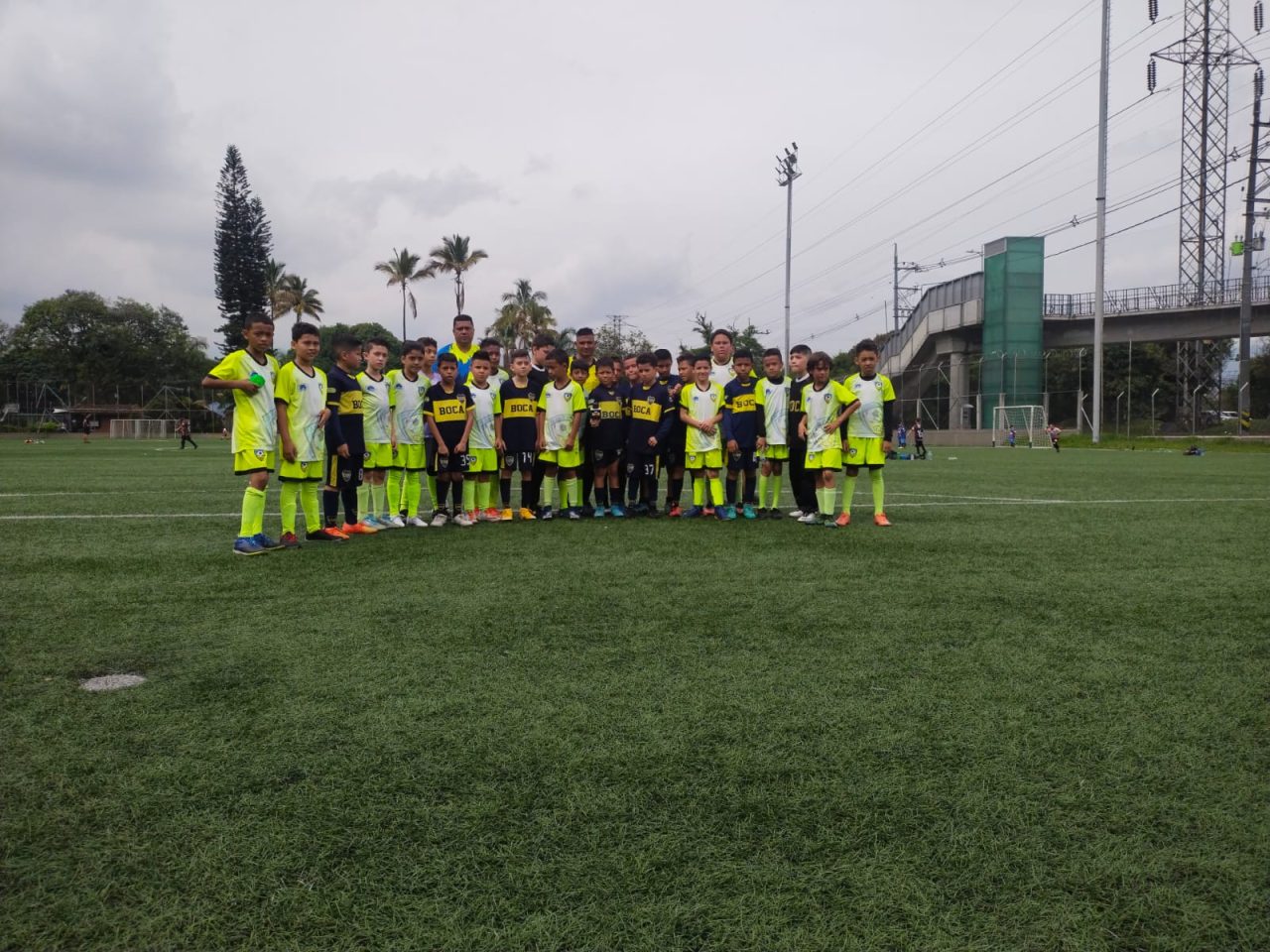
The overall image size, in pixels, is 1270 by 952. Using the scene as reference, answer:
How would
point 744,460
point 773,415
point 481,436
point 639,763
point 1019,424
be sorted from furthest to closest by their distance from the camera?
point 1019,424 → point 744,460 → point 773,415 → point 481,436 → point 639,763

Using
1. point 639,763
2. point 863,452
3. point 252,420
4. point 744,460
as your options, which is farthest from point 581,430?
point 639,763

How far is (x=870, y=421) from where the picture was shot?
7523 mm

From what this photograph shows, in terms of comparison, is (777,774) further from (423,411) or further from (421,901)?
(423,411)

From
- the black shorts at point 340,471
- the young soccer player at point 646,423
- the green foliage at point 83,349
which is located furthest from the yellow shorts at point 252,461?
the green foliage at point 83,349

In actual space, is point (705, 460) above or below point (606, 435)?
below

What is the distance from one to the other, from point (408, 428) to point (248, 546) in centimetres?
212

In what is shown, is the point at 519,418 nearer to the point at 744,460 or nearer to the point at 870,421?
the point at 744,460

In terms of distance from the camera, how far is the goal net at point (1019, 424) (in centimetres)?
3497

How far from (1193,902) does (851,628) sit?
1989 millimetres

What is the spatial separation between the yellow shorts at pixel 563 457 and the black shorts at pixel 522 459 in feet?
0.31

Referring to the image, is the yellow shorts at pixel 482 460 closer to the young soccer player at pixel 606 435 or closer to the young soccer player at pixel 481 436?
the young soccer player at pixel 481 436

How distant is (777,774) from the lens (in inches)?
82.8

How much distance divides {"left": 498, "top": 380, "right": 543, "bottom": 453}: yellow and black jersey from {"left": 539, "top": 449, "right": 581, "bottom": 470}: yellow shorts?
16 cm

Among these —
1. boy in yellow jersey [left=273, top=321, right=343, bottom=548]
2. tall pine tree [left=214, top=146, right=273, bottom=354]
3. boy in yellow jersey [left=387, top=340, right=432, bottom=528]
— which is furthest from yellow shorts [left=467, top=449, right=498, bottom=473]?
tall pine tree [left=214, top=146, right=273, bottom=354]
